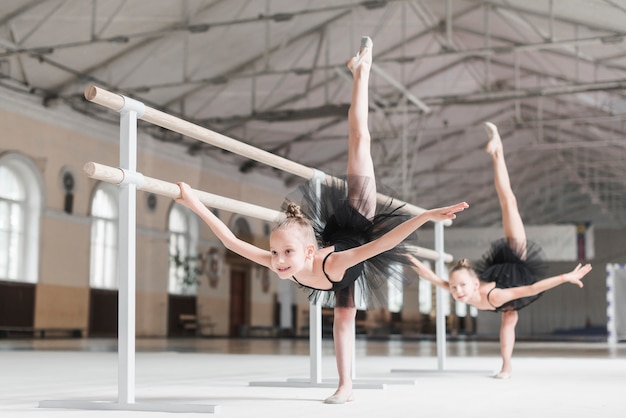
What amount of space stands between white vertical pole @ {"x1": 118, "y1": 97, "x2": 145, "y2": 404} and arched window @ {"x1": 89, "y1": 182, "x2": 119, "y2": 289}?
13.0 meters

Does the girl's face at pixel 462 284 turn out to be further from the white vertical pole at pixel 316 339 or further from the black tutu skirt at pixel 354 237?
the black tutu skirt at pixel 354 237

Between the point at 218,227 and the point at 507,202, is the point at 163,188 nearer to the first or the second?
the point at 218,227

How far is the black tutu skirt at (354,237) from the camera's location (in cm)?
312

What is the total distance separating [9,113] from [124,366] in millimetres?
11950

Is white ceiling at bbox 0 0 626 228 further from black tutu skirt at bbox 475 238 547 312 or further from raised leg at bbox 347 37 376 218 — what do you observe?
raised leg at bbox 347 37 376 218

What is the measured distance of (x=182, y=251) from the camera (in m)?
17.2

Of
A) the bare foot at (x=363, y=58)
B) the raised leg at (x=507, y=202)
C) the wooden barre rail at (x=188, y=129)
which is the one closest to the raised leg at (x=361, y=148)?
the bare foot at (x=363, y=58)

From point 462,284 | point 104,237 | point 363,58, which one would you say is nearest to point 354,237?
point 363,58

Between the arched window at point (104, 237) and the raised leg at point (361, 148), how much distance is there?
1275cm

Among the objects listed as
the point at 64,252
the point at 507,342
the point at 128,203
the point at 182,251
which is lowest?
the point at 507,342

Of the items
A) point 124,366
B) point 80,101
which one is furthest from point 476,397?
point 80,101

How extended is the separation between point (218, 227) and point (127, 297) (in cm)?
39

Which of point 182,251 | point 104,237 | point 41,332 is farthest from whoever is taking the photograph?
point 182,251

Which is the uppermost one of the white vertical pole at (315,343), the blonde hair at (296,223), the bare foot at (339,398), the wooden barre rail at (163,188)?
the wooden barre rail at (163,188)
